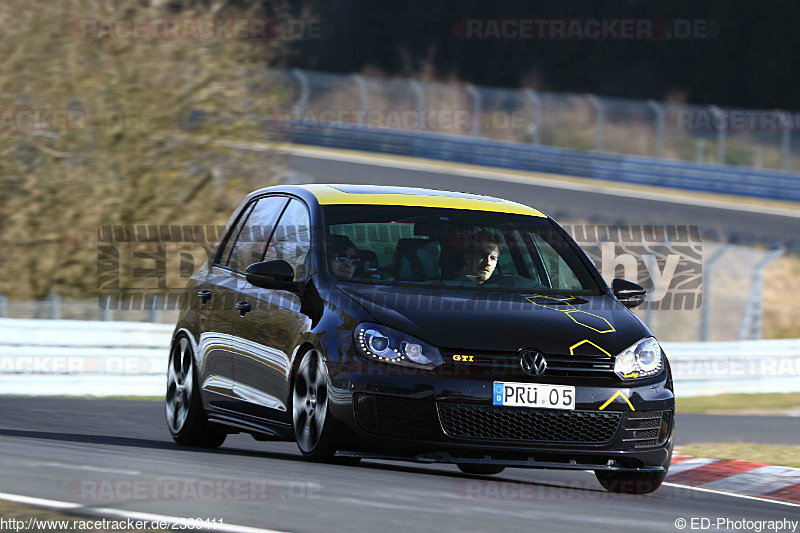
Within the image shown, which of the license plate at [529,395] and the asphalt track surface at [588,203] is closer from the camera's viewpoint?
the license plate at [529,395]

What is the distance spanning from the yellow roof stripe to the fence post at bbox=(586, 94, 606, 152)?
27.6 m

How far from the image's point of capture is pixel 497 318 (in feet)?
25.3

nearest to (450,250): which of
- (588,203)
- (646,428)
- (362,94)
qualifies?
(646,428)

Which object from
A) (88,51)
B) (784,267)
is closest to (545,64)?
(784,267)

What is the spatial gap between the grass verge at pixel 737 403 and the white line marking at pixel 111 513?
12.0 meters

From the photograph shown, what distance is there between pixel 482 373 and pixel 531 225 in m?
1.95

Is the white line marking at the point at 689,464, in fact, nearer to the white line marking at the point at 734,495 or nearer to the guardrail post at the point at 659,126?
the white line marking at the point at 734,495

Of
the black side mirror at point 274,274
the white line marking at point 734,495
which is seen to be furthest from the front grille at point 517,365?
the white line marking at point 734,495

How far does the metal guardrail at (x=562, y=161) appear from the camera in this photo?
3575 centimetres

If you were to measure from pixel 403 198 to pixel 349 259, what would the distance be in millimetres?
836

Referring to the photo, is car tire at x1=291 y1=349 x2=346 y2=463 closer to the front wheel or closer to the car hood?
the front wheel

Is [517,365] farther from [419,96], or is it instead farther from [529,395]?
[419,96]

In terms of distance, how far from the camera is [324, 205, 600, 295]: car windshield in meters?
8.29

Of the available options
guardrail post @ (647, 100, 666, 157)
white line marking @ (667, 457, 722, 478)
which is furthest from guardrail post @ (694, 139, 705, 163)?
white line marking @ (667, 457, 722, 478)
